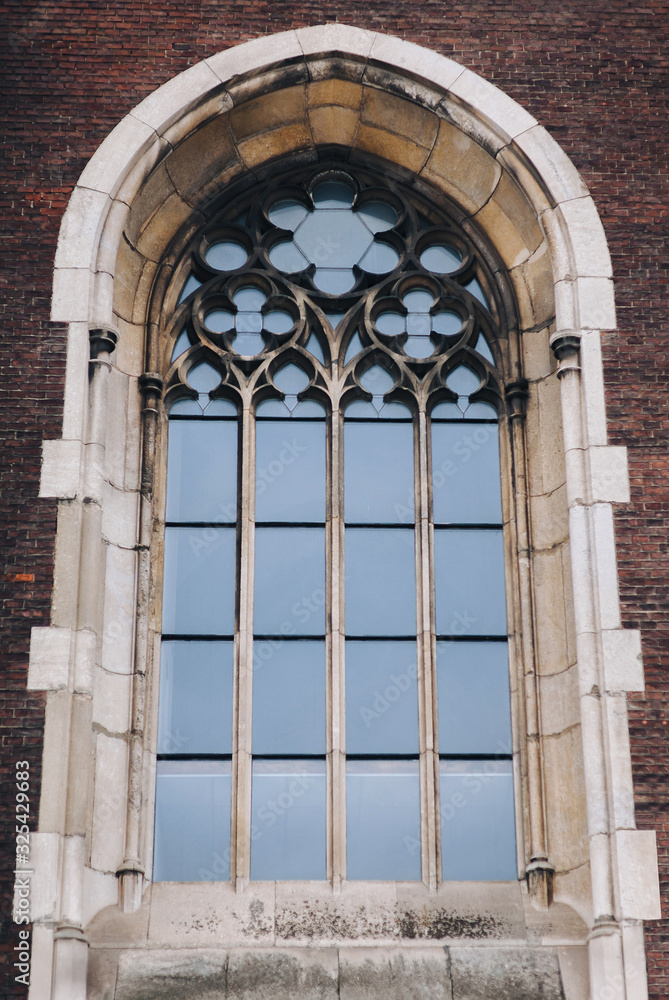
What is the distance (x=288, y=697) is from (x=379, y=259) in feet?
12.0

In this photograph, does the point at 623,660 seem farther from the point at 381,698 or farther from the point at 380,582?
the point at 380,582

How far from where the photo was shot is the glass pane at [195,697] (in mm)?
11555

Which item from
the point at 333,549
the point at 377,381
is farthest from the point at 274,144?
the point at 333,549

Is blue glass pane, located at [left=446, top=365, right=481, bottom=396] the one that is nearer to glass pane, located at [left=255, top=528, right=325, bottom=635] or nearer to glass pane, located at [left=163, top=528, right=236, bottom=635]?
glass pane, located at [left=255, top=528, right=325, bottom=635]

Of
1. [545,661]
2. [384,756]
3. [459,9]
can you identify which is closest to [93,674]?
[384,756]

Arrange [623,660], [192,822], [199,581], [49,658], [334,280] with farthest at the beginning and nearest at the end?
[334,280], [199,581], [192,822], [623,660], [49,658]

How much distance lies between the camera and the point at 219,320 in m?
13.0

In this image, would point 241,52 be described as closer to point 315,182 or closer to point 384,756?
point 315,182

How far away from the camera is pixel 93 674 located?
431 inches

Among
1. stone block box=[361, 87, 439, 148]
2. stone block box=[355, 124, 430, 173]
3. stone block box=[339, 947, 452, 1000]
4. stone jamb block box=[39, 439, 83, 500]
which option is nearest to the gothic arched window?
stone block box=[355, 124, 430, 173]

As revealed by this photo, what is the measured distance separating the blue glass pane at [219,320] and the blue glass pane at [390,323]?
1.13 meters

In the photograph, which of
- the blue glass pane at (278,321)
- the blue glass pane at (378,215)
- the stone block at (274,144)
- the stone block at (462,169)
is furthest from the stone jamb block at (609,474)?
the stone block at (274,144)

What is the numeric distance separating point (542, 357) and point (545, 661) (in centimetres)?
238

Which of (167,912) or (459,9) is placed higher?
(459,9)
